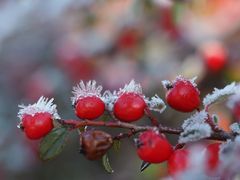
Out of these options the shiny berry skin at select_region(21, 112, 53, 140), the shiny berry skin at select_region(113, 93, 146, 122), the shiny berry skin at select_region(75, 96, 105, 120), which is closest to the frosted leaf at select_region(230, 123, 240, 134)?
the shiny berry skin at select_region(113, 93, 146, 122)

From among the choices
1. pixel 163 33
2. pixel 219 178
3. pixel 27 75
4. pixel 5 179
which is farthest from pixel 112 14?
pixel 219 178

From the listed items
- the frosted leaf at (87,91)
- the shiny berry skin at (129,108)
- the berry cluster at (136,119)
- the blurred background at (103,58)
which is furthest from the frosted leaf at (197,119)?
the blurred background at (103,58)

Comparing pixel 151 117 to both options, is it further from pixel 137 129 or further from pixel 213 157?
pixel 213 157

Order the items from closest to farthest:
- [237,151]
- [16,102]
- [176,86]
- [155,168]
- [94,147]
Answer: [237,151], [94,147], [176,86], [155,168], [16,102]

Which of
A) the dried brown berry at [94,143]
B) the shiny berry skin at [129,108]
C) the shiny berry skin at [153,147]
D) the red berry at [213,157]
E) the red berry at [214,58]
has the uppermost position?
the red berry at [214,58]

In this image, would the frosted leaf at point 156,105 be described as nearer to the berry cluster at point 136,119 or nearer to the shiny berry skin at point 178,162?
the berry cluster at point 136,119

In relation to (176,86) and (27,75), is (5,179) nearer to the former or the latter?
(27,75)
